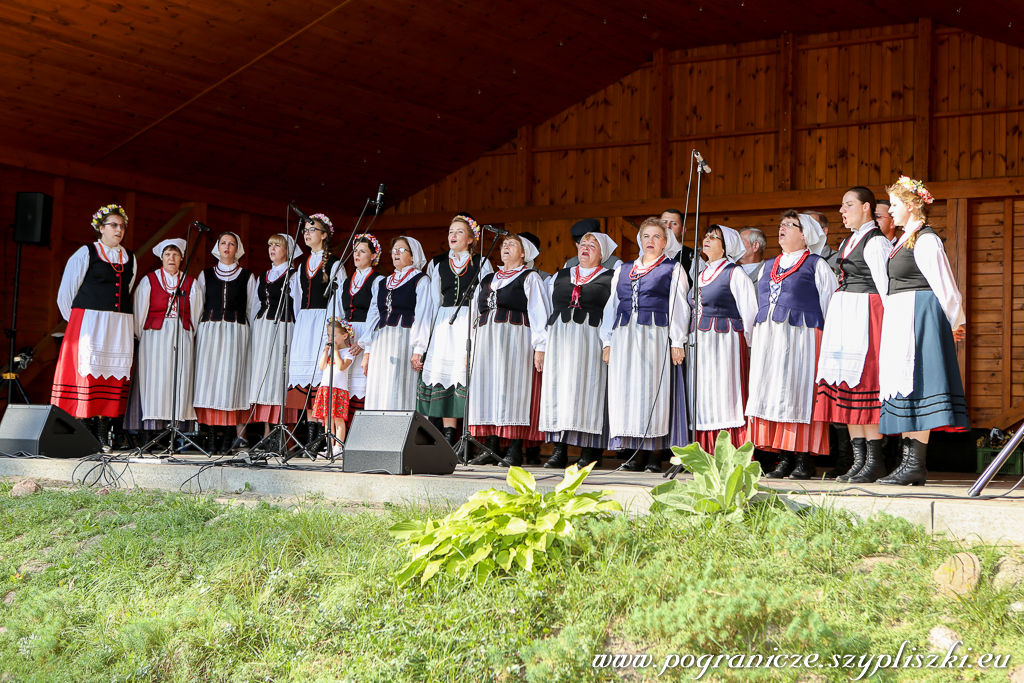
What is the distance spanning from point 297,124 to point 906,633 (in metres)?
7.75

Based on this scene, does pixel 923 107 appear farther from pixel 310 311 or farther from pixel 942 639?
pixel 942 639

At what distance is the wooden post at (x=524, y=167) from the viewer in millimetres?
10320

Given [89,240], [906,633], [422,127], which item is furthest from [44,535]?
[422,127]

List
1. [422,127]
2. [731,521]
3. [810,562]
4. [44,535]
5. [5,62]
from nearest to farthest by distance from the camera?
[810,562] < [731,521] < [44,535] < [5,62] < [422,127]

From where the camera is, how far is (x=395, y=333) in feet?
21.2

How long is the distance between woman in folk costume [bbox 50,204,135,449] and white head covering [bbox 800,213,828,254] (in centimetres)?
463

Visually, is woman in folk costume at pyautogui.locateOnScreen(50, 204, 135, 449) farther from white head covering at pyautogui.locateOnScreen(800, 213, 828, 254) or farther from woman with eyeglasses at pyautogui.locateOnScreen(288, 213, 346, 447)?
white head covering at pyautogui.locateOnScreen(800, 213, 828, 254)

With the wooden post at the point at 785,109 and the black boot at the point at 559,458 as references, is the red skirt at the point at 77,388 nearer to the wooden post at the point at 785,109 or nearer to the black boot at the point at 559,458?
the black boot at the point at 559,458

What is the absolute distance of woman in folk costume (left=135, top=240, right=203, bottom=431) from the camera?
22.8 ft

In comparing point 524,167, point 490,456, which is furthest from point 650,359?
point 524,167

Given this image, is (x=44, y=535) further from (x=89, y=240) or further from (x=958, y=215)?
(x=958, y=215)

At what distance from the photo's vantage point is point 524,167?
10.4 metres

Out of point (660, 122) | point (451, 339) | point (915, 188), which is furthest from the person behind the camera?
point (660, 122)

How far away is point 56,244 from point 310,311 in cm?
278
